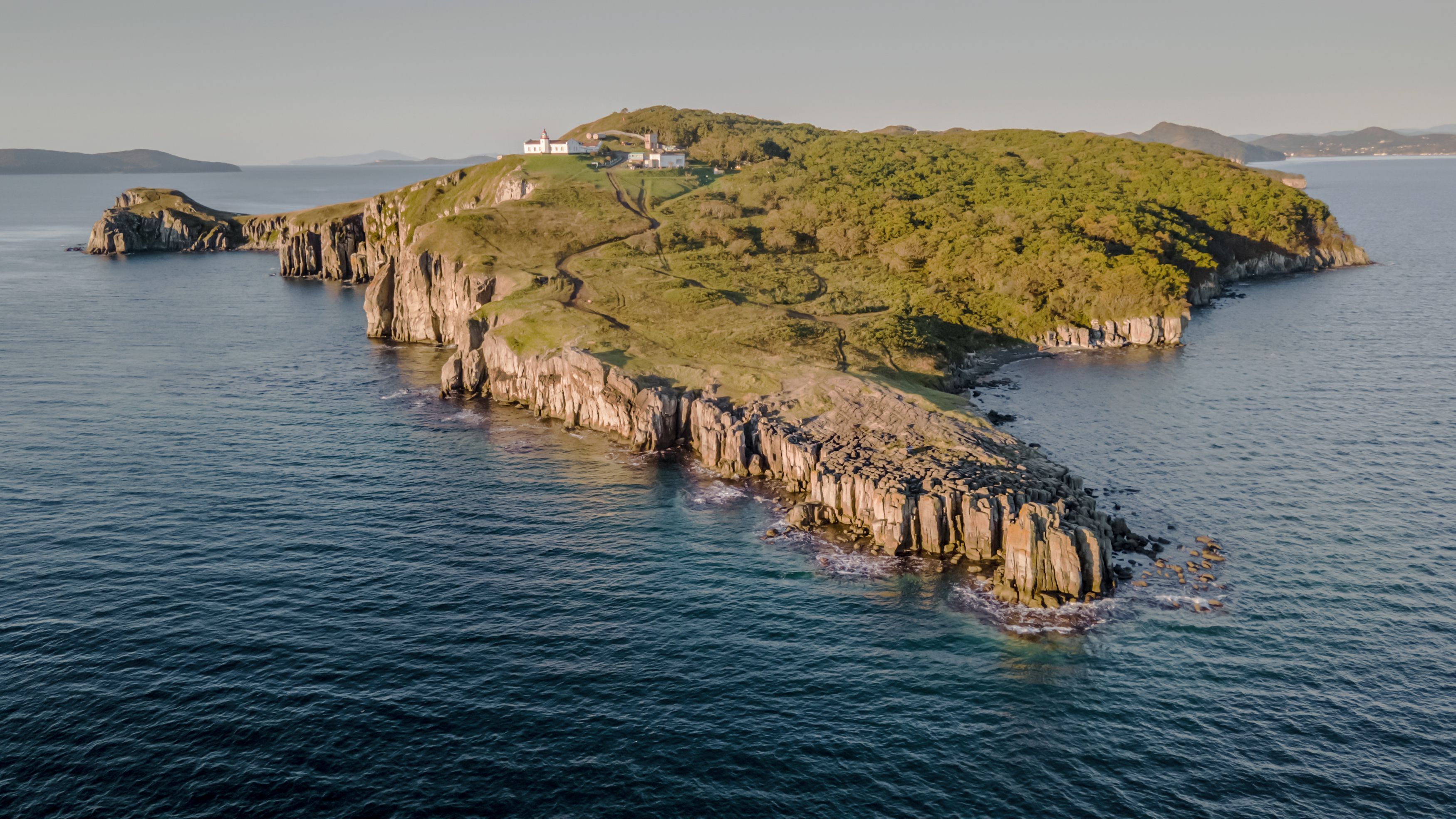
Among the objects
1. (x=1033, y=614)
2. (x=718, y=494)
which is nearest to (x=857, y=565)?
(x=1033, y=614)

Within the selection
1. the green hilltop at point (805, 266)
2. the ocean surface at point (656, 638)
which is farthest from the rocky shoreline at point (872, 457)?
the green hilltop at point (805, 266)

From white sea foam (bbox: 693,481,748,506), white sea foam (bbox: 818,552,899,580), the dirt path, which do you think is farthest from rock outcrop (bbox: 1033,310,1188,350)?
white sea foam (bbox: 818,552,899,580)

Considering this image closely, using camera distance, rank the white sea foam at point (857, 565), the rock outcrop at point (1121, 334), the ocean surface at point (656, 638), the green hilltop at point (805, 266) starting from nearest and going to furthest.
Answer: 1. the ocean surface at point (656, 638)
2. the white sea foam at point (857, 565)
3. the green hilltop at point (805, 266)
4. the rock outcrop at point (1121, 334)

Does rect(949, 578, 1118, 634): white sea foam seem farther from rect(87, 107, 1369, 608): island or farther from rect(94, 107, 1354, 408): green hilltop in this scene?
rect(94, 107, 1354, 408): green hilltop

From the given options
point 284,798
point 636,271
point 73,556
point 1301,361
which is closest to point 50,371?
point 73,556

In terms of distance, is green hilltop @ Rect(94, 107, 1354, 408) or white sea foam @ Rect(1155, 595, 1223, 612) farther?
green hilltop @ Rect(94, 107, 1354, 408)

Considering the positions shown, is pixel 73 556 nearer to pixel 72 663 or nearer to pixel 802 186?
pixel 72 663

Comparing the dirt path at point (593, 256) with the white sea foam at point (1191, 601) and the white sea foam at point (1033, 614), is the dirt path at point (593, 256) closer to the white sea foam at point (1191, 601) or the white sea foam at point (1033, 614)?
the white sea foam at point (1033, 614)
